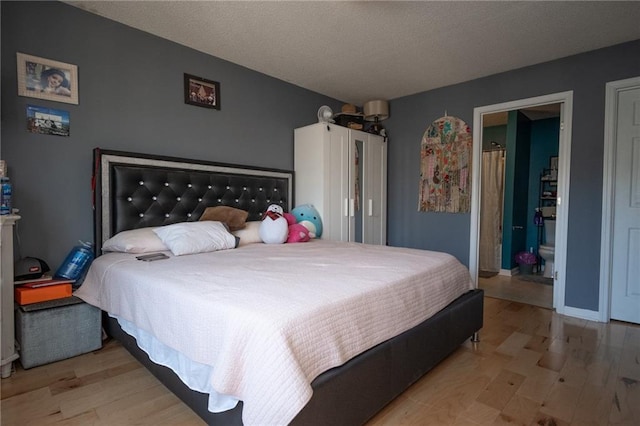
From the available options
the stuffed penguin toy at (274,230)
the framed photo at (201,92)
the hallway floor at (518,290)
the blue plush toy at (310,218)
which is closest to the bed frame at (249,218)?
the blue plush toy at (310,218)

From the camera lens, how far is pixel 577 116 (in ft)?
9.61

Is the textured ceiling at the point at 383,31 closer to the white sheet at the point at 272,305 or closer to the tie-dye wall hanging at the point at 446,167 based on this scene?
the tie-dye wall hanging at the point at 446,167

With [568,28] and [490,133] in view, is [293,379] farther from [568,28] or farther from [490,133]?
[490,133]

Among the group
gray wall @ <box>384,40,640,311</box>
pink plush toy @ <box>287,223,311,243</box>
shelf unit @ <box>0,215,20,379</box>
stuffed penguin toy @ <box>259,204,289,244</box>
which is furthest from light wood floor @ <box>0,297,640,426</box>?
pink plush toy @ <box>287,223,311,243</box>

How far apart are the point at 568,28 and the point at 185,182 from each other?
10.7ft

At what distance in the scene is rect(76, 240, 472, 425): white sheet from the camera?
39.5 inches

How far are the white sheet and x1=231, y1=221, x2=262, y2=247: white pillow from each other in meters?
0.57

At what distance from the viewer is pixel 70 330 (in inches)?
78.4

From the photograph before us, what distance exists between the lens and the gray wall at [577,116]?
282cm

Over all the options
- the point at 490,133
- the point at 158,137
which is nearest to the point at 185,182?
the point at 158,137

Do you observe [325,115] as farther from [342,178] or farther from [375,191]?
[375,191]

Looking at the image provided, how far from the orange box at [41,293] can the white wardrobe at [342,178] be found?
2202mm

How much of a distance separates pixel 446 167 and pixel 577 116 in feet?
4.14

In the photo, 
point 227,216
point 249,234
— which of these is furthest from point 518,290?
point 227,216
